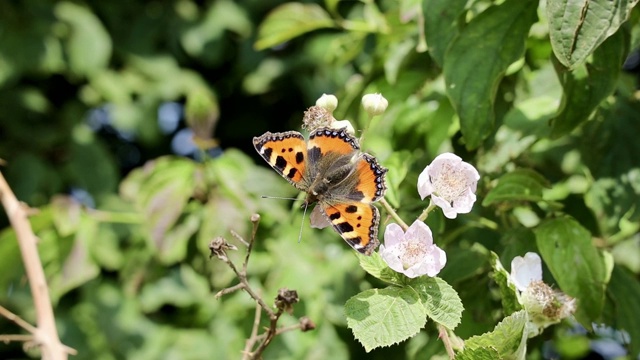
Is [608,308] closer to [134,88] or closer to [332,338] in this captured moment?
[332,338]

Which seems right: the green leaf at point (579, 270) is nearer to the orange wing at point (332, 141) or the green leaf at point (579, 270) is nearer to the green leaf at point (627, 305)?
the green leaf at point (627, 305)

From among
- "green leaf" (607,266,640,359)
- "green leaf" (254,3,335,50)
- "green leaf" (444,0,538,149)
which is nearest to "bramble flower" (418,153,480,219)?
"green leaf" (444,0,538,149)

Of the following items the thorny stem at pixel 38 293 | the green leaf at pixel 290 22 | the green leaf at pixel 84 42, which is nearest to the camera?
the thorny stem at pixel 38 293

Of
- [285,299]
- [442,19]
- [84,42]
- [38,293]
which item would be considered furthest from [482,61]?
[84,42]

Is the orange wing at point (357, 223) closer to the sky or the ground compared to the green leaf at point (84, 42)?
closer to the ground

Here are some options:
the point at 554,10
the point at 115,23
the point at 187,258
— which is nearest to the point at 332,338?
the point at 187,258

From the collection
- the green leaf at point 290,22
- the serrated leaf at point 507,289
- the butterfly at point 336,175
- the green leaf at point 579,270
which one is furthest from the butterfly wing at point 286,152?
the green leaf at point 290,22

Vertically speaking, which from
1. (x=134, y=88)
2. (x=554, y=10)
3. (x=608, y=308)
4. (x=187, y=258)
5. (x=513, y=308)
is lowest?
(x=608, y=308)
